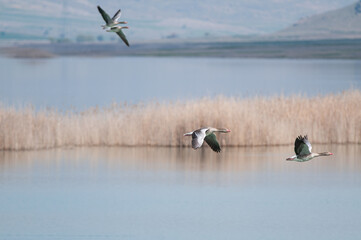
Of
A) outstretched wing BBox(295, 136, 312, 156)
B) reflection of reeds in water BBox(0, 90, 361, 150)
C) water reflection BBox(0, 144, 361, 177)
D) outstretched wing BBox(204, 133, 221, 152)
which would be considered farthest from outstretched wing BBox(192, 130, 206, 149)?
reflection of reeds in water BBox(0, 90, 361, 150)

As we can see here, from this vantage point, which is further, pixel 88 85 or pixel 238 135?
pixel 88 85

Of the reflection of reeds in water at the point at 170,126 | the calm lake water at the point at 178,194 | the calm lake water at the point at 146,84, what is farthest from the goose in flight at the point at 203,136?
the calm lake water at the point at 146,84

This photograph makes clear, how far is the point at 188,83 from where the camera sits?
1998 inches

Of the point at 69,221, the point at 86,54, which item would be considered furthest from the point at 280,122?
the point at 86,54

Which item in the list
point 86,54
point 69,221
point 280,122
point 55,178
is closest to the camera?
point 69,221

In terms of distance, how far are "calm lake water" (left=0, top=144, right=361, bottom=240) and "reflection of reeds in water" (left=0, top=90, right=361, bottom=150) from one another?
10.4 inches

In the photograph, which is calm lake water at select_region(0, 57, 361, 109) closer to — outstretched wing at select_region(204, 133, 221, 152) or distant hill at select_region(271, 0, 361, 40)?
outstretched wing at select_region(204, 133, 221, 152)

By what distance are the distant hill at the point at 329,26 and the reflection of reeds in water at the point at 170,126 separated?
4459 inches

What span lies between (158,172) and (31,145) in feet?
9.76

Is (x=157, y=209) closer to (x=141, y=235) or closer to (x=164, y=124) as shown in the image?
(x=141, y=235)

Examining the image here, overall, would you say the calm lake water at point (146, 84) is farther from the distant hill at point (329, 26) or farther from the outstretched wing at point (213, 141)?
the distant hill at point (329, 26)

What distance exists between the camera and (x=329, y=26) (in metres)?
152

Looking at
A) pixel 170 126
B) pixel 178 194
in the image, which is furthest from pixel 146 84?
pixel 178 194

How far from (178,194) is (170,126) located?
4.05 metres
